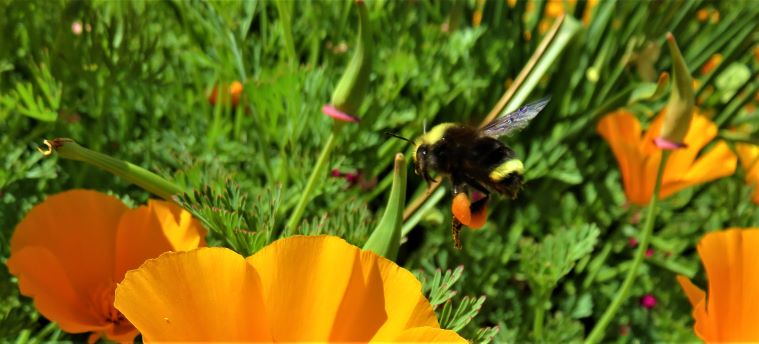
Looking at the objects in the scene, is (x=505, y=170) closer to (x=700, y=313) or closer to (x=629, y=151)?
(x=700, y=313)

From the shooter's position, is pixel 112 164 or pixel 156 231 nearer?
pixel 112 164

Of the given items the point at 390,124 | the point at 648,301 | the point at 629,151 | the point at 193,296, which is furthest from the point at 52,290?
the point at 648,301

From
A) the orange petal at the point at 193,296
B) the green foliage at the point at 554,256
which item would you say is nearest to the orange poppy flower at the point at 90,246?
the orange petal at the point at 193,296

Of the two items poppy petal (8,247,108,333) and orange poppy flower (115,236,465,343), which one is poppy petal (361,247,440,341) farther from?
poppy petal (8,247,108,333)

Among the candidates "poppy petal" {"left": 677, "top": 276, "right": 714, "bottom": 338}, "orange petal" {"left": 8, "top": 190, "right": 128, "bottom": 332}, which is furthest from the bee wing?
"orange petal" {"left": 8, "top": 190, "right": 128, "bottom": 332}

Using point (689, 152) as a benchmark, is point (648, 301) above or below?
below

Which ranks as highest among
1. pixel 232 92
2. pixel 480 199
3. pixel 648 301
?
pixel 480 199
